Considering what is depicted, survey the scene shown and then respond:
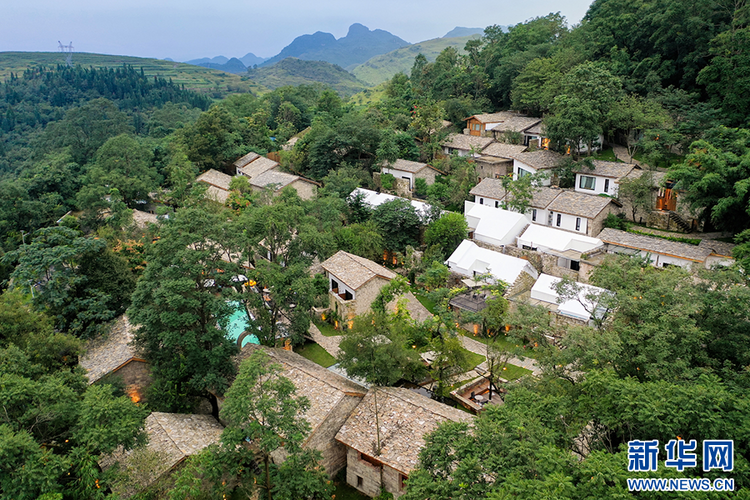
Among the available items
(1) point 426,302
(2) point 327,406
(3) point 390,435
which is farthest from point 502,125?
(3) point 390,435

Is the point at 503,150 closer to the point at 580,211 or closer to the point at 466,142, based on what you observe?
the point at 466,142

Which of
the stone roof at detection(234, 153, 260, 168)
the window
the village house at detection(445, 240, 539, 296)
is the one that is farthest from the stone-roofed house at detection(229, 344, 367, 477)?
the stone roof at detection(234, 153, 260, 168)

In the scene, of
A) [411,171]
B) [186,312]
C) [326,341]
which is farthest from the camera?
[411,171]

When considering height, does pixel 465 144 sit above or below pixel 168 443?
above

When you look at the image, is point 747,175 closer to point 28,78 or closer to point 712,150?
point 712,150

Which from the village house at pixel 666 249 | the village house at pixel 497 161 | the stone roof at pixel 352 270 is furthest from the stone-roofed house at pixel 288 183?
the village house at pixel 666 249

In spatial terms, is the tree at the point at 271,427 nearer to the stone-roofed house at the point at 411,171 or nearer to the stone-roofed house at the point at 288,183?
the stone-roofed house at the point at 288,183
